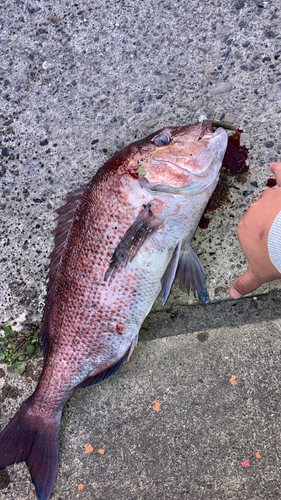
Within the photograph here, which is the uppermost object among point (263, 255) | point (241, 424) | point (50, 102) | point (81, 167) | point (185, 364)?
point (50, 102)

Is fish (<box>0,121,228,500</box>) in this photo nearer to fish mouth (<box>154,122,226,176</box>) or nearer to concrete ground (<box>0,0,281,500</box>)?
fish mouth (<box>154,122,226,176</box>)

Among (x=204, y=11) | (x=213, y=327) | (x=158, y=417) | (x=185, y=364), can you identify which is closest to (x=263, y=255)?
(x=213, y=327)

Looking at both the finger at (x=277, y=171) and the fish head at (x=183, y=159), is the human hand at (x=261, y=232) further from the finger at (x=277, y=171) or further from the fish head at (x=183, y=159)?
the fish head at (x=183, y=159)

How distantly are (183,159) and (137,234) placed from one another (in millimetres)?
516

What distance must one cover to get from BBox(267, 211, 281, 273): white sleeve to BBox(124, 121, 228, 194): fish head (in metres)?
0.47

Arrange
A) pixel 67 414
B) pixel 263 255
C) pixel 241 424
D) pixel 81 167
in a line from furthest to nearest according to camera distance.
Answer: pixel 81 167 → pixel 67 414 → pixel 241 424 → pixel 263 255

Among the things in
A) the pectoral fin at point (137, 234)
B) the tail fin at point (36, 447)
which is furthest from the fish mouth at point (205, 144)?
the tail fin at point (36, 447)

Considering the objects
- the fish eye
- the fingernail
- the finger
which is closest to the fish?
the fish eye

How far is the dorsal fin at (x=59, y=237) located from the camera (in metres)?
2.19

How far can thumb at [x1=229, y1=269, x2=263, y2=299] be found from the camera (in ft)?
6.83

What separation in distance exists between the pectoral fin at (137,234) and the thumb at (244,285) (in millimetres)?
669

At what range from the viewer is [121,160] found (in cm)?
202

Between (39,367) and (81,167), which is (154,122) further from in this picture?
(39,367)

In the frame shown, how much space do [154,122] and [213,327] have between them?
1587 mm
